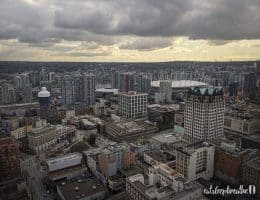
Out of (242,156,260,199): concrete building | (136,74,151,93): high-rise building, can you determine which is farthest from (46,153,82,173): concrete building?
(136,74,151,93): high-rise building

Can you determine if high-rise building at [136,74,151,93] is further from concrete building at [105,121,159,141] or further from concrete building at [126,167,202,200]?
concrete building at [126,167,202,200]

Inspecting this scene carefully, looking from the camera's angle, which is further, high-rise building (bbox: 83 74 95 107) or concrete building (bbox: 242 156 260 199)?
high-rise building (bbox: 83 74 95 107)

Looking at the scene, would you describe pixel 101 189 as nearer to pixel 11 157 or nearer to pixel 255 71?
pixel 11 157

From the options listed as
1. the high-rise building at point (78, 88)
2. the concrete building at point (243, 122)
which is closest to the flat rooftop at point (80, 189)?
the concrete building at point (243, 122)

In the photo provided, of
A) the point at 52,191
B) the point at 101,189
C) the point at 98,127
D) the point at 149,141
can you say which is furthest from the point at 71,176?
the point at 98,127

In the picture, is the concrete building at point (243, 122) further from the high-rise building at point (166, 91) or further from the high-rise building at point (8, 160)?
the high-rise building at point (8, 160)

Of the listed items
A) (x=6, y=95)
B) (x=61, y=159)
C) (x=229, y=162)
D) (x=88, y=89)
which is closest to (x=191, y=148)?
(x=229, y=162)

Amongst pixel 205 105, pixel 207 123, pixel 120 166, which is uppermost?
pixel 205 105
